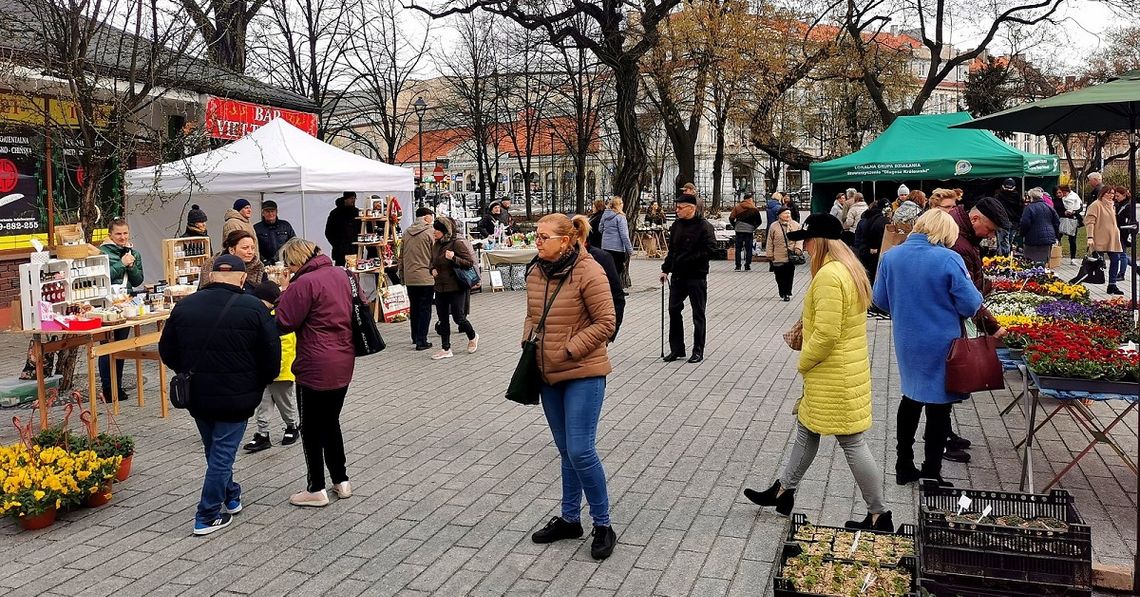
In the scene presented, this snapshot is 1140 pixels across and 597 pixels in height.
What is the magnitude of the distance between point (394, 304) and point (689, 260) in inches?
230

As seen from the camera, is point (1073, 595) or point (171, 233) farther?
point (171, 233)

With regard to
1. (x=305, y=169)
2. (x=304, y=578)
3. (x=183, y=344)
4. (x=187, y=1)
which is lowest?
(x=304, y=578)

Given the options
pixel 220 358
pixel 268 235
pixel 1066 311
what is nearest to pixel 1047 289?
pixel 1066 311

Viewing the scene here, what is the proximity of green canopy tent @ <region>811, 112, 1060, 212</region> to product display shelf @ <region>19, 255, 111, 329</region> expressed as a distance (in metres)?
15.2

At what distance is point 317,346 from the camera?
19.1ft

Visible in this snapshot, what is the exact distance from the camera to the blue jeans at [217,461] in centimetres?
554

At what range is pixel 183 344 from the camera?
5.46m

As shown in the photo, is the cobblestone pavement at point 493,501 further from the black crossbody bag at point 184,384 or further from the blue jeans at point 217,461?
the black crossbody bag at point 184,384

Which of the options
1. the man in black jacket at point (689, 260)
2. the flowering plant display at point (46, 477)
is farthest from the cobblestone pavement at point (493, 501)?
the man in black jacket at point (689, 260)

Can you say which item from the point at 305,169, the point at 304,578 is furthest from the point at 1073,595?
the point at 305,169

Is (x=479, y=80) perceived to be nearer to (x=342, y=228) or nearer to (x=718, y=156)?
(x=718, y=156)

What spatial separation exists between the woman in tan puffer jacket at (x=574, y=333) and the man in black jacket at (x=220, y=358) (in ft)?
5.41

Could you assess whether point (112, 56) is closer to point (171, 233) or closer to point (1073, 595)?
point (171, 233)

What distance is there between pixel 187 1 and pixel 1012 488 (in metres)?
8.12
